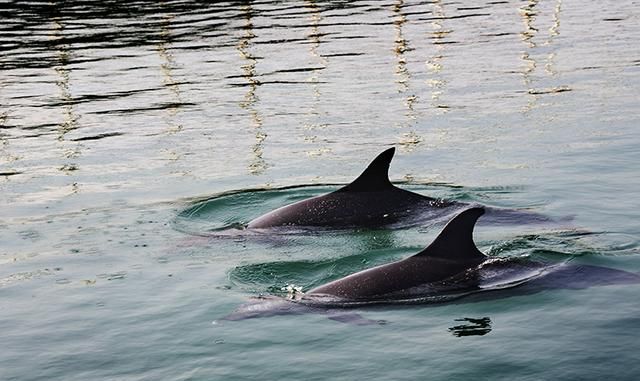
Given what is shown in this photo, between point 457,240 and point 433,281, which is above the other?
point 457,240

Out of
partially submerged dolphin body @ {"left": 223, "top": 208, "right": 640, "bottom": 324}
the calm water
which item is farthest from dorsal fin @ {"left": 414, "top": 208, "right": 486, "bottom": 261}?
the calm water

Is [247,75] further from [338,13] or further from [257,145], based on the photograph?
→ [338,13]

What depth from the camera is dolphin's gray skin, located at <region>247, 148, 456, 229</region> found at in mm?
12383

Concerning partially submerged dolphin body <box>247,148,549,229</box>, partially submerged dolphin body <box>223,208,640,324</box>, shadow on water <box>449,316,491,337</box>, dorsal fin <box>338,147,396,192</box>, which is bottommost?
shadow on water <box>449,316,491,337</box>

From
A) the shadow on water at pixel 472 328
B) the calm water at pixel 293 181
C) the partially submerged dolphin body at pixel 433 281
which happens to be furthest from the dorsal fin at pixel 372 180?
the shadow on water at pixel 472 328

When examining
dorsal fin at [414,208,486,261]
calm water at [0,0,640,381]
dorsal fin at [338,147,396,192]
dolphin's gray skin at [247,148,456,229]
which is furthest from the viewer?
dolphin's gray skin at [247,148,456,229]

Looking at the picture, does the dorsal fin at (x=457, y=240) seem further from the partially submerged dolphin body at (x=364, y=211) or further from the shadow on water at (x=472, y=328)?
the partially submerged dolphin body at (x=364, y=211)

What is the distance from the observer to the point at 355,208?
491 inches

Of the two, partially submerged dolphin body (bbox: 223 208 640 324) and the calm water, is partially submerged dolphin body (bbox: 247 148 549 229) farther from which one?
partially submerged dolphin body (bbox: 223 208 640 324)

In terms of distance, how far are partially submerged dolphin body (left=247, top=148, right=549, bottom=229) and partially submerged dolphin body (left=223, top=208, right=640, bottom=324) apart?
2235 millimetres

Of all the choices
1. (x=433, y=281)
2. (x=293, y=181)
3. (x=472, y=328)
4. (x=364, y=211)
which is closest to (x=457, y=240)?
(x=433, y=281)

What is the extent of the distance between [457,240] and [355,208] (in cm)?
270

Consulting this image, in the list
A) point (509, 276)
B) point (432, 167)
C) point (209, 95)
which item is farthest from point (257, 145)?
point (509, 276)

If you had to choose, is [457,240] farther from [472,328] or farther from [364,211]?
[364,211]
